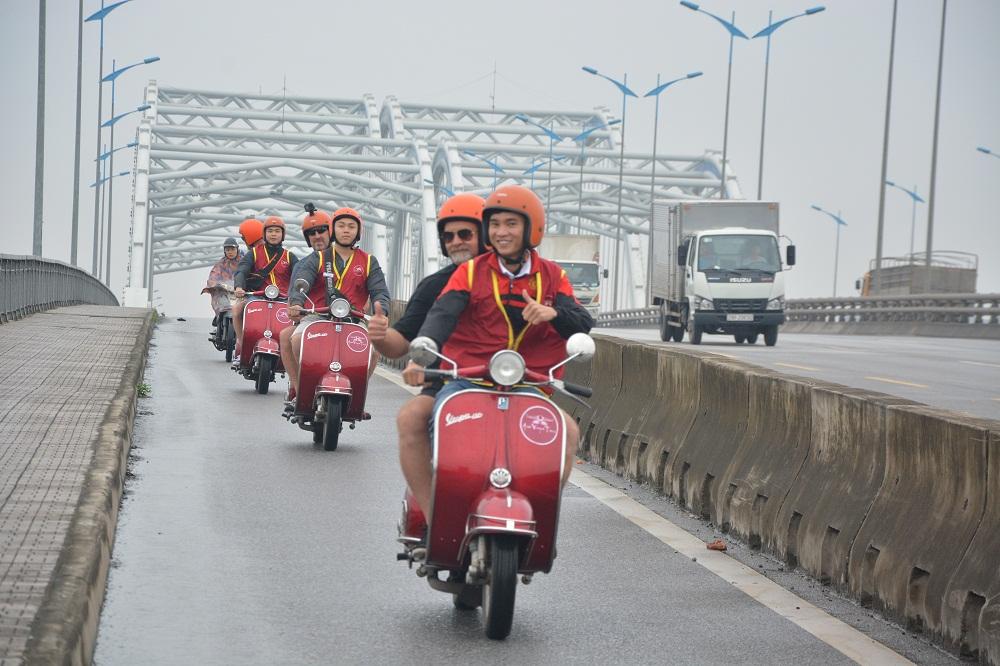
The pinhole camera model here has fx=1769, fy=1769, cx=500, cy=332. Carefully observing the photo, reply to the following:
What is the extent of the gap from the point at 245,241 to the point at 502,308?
1266 cm

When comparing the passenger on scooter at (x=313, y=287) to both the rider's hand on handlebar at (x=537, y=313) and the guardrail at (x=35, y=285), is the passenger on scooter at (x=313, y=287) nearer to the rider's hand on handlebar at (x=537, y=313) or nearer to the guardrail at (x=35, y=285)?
the rider's hand on handlebar at (x=537, y=313)

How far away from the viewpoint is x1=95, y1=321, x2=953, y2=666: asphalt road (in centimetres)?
619

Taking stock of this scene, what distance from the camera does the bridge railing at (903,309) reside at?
40594mm

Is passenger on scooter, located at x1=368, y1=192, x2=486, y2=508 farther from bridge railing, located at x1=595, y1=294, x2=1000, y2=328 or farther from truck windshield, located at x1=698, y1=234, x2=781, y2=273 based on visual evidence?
bridge railing, located at x1=595, y1=294, x2=1000, y2=328

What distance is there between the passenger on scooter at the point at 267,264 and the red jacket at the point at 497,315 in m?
11.3

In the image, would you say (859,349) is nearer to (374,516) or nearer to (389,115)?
(374,516)

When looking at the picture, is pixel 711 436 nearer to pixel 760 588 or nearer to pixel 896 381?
pixel 760 588

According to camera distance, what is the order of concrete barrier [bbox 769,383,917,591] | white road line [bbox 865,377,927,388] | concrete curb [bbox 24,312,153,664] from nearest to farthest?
1. concrete curb [bbox 24,312,153,664]
2. concrete barrier [bbox 769,383,917,591]
3. white road line [bbox 865,377,927,388]

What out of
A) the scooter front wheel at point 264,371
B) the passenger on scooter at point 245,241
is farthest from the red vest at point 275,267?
the scooter front wheel at point 264,371

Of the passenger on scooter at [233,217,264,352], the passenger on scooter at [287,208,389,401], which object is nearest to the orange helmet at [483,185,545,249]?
the passenger on scooter at [287,208,389,401]

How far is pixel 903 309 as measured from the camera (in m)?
43.6

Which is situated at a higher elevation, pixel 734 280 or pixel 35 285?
pixel 734 280

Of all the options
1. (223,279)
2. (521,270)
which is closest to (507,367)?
(521,270)

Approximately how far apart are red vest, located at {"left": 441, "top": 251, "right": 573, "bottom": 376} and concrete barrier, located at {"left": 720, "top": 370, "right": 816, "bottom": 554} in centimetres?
192
